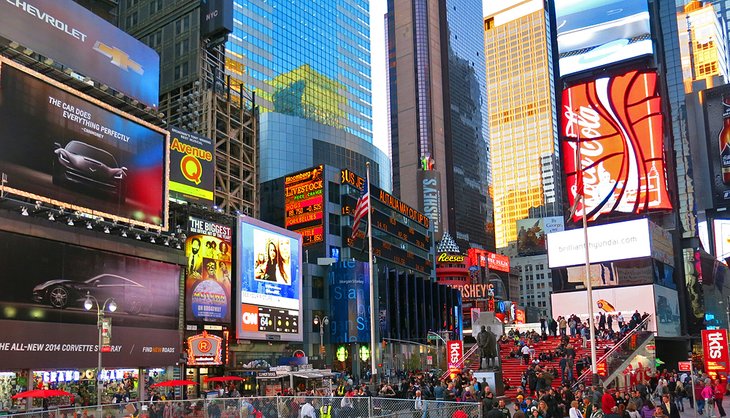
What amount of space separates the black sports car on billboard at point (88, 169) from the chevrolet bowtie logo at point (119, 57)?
8.87m

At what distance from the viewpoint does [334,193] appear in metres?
84.9

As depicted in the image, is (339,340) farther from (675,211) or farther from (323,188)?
(675,211)

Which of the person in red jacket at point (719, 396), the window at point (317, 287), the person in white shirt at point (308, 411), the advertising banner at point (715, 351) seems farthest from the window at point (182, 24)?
the person in red jacket at point (719, 396)

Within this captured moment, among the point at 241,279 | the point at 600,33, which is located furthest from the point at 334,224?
the point at 600,33

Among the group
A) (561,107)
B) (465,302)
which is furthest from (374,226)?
(465,302)

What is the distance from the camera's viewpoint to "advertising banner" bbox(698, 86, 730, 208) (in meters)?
85.2

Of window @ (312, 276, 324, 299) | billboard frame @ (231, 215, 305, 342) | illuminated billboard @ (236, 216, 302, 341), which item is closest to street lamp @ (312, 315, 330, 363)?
window @ (312, 276, 324, 299)

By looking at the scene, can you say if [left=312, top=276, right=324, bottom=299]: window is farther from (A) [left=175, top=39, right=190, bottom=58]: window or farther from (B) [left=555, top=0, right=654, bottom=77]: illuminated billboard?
(B) [left=555, top=0, right=654, bottom=77]: illuminated billboard

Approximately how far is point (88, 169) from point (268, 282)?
22062mm

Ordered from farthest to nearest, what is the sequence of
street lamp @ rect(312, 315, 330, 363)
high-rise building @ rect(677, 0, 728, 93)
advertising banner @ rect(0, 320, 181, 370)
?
high-rise building @ rect(677, 0, 728, 93), street lamp @ rect(312, 315, 330, 363), advertising banner @ rect(0, 320, 181, 370)

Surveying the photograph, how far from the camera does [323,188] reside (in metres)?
83.9

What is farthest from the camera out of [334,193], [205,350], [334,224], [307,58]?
[307,58]

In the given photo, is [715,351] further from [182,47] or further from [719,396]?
[182,47]

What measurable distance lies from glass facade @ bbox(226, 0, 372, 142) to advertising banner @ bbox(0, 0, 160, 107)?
203ft
